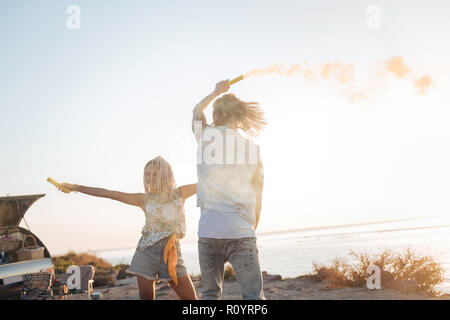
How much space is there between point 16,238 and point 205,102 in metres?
6.65

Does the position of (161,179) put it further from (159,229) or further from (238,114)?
(238,114)

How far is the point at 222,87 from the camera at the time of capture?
12.6ft

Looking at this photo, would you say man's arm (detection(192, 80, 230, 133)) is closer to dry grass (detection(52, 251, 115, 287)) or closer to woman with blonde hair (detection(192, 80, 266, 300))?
woman with blonde hair (detection(192, 80, 266, 300))

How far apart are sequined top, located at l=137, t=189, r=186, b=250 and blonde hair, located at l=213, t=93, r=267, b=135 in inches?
62.1

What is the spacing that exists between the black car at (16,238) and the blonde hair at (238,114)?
18.8 ft

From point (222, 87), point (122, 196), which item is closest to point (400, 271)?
point (122, 196)

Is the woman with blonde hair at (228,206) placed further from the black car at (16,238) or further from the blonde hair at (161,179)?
the black car at (16,238)

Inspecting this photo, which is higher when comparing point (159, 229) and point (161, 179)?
point (161, 179)

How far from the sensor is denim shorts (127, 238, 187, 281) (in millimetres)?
4551

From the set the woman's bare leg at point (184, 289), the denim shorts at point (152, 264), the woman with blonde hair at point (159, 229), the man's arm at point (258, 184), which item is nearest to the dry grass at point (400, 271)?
the woman's bare leg at point (184, 289)

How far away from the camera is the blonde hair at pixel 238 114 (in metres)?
3.49
